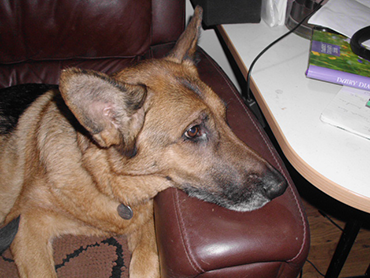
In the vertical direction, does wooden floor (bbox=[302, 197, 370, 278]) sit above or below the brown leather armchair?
below

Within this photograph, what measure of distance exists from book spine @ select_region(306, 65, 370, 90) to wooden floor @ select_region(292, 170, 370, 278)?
121 cm

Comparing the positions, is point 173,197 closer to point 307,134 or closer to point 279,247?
point 279,247

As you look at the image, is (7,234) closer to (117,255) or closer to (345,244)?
(117,255)

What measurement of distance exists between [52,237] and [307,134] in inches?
54.7

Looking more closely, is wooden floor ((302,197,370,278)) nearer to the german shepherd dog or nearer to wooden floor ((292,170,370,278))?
wooden floor ((292,170,370,278))

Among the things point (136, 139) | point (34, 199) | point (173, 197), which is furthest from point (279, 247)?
point (34, 199)

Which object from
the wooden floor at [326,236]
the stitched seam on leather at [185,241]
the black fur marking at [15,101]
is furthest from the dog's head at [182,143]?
the wooden floor at [326,236]

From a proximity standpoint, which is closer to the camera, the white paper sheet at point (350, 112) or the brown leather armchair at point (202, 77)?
the brown leather armchair at point (202, 77)

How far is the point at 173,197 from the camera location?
1.23 metres

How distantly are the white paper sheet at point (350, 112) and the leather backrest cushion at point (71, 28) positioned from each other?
1.28 m

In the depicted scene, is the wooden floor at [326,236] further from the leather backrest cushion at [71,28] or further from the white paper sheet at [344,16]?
the leather backrest cushion at [71,28]

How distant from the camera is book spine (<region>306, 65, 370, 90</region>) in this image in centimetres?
132

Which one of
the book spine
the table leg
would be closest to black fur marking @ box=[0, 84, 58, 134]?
the book spine

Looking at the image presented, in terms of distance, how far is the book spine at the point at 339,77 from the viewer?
4.33 ft
